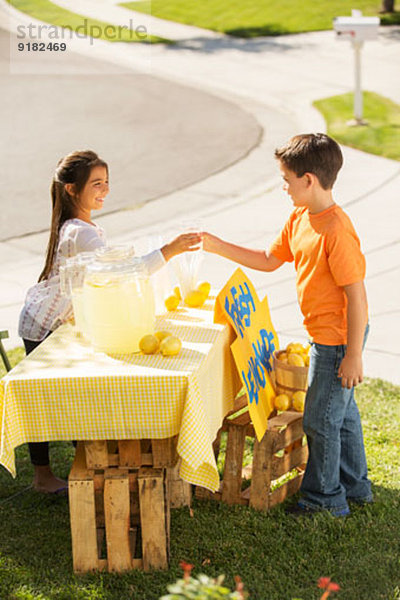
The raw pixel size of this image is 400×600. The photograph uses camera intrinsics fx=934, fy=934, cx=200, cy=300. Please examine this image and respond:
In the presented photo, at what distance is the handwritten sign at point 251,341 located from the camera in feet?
14.1

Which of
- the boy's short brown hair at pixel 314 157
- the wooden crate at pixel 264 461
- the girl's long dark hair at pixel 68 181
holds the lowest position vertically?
the wooden crate at pixel 264 461

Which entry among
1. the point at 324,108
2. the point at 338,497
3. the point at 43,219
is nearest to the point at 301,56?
the point at 324,108

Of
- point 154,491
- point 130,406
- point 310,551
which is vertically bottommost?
point 310,551

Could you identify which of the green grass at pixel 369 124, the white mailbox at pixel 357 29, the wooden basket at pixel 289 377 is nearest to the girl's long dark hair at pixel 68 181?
the wooden basket at pixel 289 377

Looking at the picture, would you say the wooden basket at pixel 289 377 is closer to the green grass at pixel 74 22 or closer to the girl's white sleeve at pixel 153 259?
the girl's white sleeve at pixel 153 259

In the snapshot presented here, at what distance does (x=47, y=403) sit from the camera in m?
3.77

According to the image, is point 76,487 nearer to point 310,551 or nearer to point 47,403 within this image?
point 47,403

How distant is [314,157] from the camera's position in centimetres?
405

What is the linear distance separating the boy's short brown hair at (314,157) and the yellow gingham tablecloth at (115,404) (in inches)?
36.7

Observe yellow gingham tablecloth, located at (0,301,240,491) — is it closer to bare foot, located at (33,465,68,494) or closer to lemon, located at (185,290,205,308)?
lemon, located at (185,290,205,308)

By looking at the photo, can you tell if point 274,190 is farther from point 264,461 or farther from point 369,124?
point 264,461

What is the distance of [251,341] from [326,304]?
525 mm

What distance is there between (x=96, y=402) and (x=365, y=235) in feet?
20.4

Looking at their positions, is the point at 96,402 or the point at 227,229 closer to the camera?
the point at 96,402
